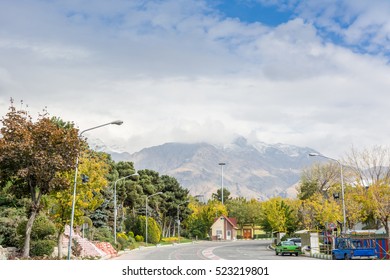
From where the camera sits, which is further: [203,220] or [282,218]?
[203,220]

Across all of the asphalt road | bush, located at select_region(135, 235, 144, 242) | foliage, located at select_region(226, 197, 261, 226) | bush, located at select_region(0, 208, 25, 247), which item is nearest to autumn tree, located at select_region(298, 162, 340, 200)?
the asphalt road

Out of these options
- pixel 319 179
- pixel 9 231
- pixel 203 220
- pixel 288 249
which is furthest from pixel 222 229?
pixel 9 231

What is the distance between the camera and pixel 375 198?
43125mm

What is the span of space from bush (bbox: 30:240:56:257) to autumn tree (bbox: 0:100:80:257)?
3337 millimetres

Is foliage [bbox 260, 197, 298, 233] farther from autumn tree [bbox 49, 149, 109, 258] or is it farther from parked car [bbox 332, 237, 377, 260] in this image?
autumn tree [bbox 49, 149, 109, 258]

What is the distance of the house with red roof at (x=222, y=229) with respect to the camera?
116 meters

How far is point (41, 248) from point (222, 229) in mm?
86345

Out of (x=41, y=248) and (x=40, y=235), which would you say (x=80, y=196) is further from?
(x=41, y=248)

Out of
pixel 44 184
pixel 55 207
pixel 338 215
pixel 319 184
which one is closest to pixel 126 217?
pixel 319 184

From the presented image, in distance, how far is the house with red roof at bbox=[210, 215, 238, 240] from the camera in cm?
11616

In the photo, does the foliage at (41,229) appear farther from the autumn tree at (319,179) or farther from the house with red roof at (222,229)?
the house with red roof at (222,229)

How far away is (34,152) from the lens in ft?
97.4

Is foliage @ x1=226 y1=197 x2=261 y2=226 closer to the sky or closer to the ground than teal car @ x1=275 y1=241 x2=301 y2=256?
closer to the sky

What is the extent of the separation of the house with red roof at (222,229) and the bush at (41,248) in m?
83.9
